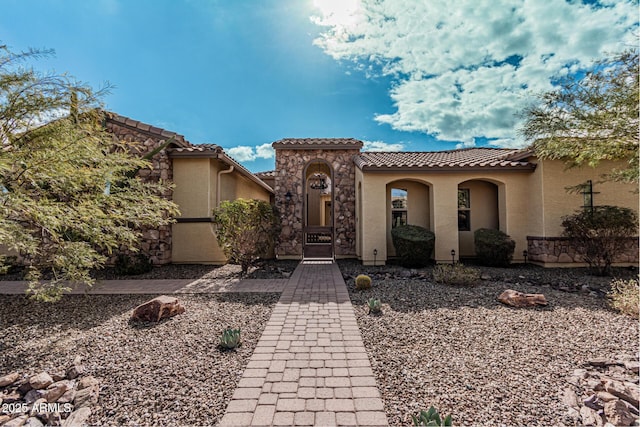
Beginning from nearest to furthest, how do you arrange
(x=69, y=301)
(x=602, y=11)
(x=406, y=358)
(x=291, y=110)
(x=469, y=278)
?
(x=406, y=358)
(x=602, y=11)
(x=69, y=301)
(x=469, y=278)
(x=291, y=110)

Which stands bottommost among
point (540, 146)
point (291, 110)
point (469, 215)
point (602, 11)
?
point (469, 215)

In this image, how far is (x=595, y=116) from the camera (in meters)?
5.44

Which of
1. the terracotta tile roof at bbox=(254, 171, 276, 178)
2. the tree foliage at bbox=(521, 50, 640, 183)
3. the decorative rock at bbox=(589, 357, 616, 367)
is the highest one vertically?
the terracotta tile roof at bbox=(254, 171, 276, 178)

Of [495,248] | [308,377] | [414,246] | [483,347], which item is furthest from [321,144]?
[308,377]

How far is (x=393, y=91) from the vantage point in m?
11.1

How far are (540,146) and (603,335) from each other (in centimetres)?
519

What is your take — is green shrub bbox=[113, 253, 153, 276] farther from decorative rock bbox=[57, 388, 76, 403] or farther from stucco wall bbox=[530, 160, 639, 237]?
stucco wall bbox=[530, 160, 639, 237]

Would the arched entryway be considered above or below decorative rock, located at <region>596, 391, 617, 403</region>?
above

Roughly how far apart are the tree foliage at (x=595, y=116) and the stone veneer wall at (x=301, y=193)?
245 inches

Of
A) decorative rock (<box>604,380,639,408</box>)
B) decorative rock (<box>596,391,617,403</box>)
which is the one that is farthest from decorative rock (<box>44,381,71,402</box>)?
decorative rock (<box>604,380,639,408</box>)

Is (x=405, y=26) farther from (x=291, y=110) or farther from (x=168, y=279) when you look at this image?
(x=168, y=279)

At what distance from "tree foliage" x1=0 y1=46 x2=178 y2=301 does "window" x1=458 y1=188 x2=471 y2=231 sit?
1089cm

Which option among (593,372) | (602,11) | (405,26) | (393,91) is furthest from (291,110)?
(593,372)

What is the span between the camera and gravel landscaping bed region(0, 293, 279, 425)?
255 centimetres
